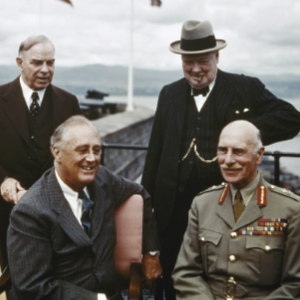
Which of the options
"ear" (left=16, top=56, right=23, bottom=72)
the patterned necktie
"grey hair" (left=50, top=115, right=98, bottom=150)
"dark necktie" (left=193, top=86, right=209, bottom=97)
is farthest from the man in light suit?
"ear" (left=16, top=56, right=23, bottom=72)

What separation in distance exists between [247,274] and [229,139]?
68 centimetres

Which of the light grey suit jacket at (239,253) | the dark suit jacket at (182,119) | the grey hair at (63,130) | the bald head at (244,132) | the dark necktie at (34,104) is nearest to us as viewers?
the light grey suit jacket at (239,253)

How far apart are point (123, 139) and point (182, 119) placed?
6626mm

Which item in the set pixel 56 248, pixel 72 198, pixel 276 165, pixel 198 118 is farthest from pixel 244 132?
pixel 276 165

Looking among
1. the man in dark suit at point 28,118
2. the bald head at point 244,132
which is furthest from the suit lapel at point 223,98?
the man in dark suit at point 28,118

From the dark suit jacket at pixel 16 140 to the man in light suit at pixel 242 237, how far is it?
131 cm

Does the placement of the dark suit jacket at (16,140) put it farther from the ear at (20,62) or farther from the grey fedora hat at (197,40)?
the grey fedora hat at (197,40)

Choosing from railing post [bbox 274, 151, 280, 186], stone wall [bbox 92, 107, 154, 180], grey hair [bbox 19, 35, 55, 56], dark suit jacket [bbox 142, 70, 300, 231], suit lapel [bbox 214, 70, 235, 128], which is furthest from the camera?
stone wall [bbox 92, 107, 154, 180]

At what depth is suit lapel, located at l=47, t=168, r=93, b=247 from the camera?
2145 mm

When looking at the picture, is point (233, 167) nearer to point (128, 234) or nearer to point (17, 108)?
point (128, 234)

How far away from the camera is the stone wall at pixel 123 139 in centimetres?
818

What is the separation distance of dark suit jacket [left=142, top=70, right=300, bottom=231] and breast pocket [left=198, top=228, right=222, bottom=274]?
2.02ft

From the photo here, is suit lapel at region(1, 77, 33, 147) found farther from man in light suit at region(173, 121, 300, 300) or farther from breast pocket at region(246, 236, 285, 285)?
breast pocket at region(246, 236, 285, 285)

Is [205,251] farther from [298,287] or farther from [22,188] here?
[22,188]
